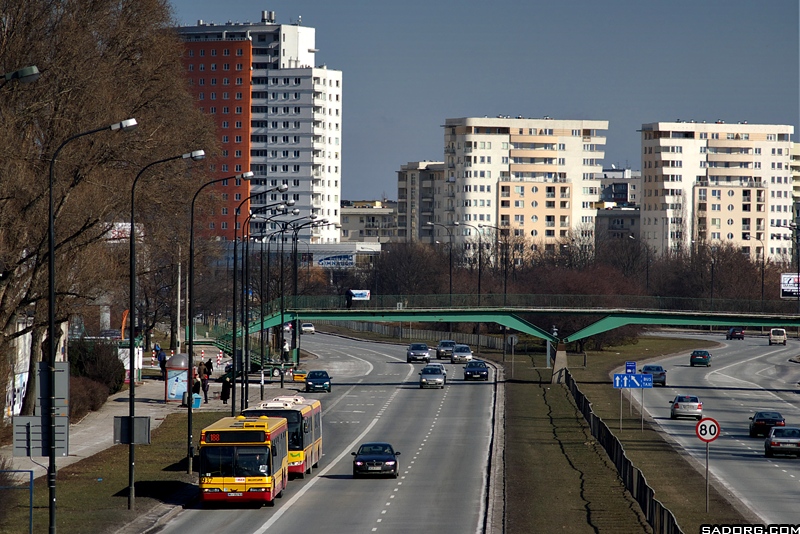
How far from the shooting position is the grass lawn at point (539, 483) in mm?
31172

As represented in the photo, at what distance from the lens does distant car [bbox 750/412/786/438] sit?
56247mm

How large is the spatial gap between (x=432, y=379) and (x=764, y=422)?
25.9 m

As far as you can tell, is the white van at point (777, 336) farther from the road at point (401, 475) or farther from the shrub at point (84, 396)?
the shrub at point (84, 396)

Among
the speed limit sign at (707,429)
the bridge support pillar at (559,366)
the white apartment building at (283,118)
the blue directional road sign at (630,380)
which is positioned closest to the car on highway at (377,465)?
the speed limit sign at (707,429)

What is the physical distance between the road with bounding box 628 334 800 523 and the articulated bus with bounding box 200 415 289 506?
12.6 meters

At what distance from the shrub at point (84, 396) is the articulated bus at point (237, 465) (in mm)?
22397

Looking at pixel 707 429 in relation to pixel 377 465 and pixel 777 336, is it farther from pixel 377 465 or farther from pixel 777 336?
pixel 777 336

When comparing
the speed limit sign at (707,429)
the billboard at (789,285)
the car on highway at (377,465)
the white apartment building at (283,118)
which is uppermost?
the white apartment building at (283,118)

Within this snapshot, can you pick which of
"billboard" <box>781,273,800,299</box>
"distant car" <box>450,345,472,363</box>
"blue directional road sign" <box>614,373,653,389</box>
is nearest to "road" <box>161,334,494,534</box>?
"blue directional road sign" <box>614,373,653,389</box>

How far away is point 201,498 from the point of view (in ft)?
117

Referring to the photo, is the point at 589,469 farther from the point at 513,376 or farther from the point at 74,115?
the point at 513,376

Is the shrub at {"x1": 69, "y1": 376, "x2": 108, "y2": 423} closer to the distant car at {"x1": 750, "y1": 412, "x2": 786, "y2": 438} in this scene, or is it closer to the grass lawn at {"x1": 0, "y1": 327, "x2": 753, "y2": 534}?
the grass lawn at {"x1": 0, "y1": 327, "x2": 753, "y2": 534}

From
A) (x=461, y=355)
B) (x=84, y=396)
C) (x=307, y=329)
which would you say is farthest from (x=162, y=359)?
(x=307, y=329)

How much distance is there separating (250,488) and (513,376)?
52.9m
